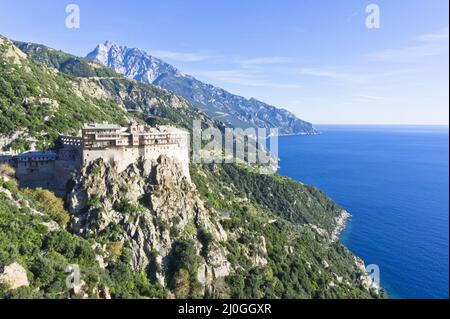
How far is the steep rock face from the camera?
45.2 metres

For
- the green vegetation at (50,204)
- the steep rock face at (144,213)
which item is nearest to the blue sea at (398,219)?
the steep rock face at (144,213)

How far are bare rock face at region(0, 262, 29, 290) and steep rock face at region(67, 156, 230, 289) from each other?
12333mm

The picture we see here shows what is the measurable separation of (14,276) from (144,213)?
18.8 metres

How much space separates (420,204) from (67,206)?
395 feet

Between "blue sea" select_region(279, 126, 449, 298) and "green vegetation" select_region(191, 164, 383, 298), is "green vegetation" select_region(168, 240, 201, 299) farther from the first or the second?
"blue sea" select_region(279, 126, 449, 298)

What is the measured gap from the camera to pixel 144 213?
47.7 metres

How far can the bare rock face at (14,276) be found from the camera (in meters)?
29.7

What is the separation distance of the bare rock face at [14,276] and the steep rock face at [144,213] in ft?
40.5

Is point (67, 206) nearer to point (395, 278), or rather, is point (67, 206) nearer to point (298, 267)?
point (298, 267)

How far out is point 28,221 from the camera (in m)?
39.3

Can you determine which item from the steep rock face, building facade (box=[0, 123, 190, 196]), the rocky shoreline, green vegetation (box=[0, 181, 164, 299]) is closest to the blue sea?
the rocky shoreline

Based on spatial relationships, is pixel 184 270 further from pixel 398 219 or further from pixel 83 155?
pixel 398 219
